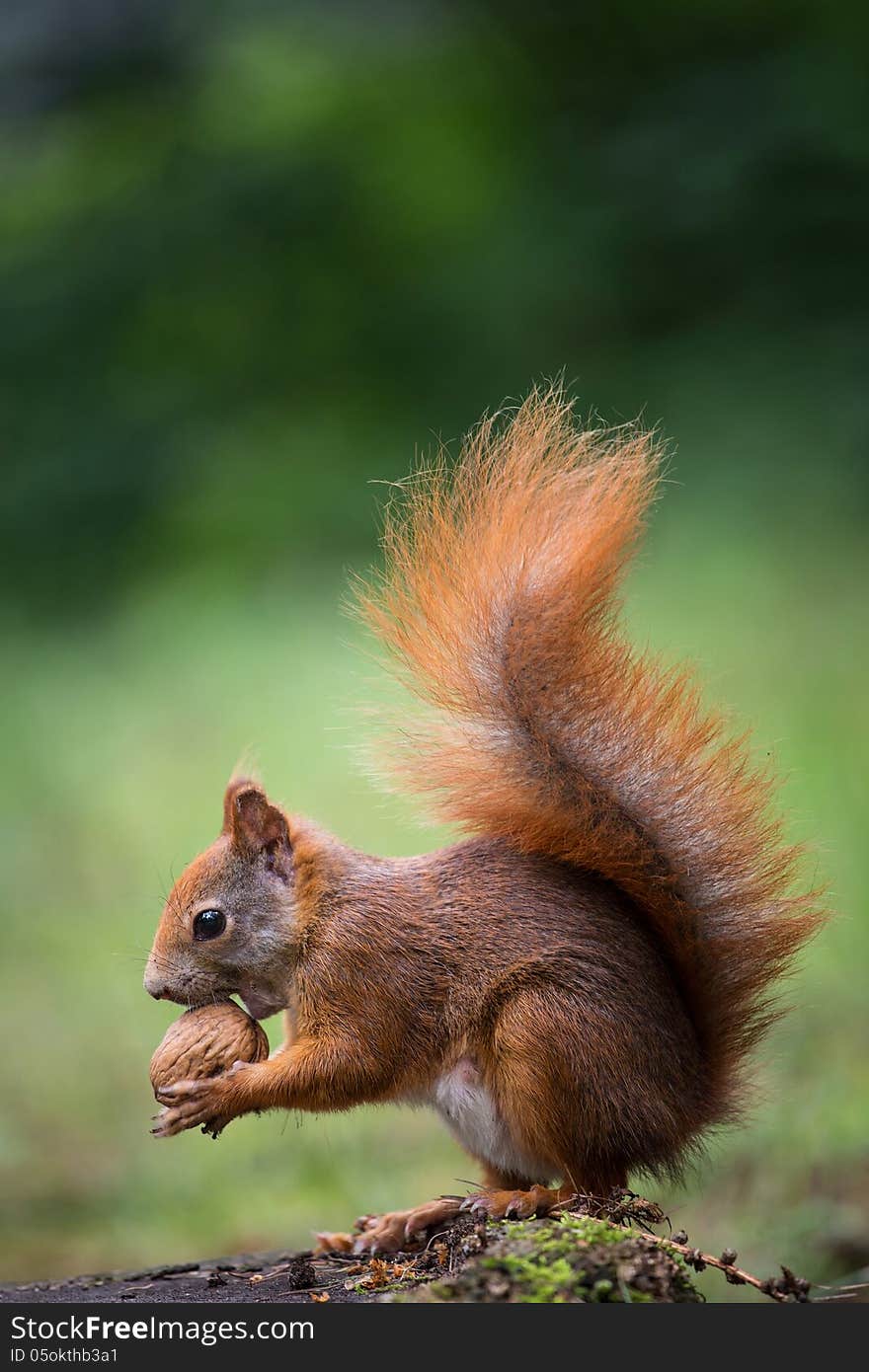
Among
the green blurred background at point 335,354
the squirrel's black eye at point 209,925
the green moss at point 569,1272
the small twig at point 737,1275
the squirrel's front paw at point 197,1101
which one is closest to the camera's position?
the green moss at point 569,1272

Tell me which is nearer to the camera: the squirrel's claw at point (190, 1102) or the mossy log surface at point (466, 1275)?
the mossy log surface at point (466, 1275)

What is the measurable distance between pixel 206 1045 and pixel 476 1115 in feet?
1.19

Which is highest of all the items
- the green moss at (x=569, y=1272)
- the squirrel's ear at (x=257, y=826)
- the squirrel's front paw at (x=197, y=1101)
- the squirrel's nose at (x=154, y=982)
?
the squirrel's ear at (x=257, y=826)

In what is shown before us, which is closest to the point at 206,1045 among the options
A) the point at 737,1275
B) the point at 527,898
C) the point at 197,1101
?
the point at 197,1101

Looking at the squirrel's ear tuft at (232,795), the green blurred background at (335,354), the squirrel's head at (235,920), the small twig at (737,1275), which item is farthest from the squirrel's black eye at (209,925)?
the green blurred background at (335,354)

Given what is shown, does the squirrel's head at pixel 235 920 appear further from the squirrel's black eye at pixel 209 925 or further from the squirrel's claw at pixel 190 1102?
the squirrel's claw at pixel 190 1102

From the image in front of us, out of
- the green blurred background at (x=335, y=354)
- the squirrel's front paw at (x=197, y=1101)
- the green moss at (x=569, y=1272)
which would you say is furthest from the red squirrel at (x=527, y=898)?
the green blurred background at (x=335, y=354)

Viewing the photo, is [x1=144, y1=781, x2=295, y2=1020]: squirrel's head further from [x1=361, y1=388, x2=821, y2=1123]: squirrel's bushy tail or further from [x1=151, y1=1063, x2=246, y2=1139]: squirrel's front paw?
[x1=361, y1=388, x2=821, y2=1123]: squirrel's bushy tail

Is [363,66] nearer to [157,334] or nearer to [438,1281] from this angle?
[157,334]

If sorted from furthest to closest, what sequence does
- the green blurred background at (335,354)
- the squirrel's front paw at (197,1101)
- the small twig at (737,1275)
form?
the green blurred background at (335,354) < the squirrel's front paw at (197,1101) < the small twig at (737,1275)

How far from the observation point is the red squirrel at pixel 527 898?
1793mm

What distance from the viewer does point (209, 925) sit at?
1875 mm

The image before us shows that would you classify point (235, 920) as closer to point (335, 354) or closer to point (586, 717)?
point (586, 717)

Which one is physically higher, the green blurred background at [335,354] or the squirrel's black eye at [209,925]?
the green blurred background at [335,354]
